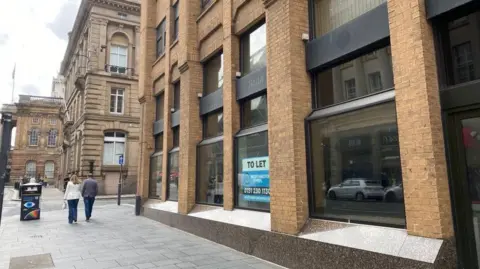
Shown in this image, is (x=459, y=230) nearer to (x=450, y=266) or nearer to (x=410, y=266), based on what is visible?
(x=450, y=266)

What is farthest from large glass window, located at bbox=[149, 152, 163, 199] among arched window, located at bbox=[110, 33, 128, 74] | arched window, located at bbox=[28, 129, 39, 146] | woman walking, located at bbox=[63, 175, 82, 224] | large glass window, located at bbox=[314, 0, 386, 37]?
arched window, located at bbox=[28, 129, 39, 146]

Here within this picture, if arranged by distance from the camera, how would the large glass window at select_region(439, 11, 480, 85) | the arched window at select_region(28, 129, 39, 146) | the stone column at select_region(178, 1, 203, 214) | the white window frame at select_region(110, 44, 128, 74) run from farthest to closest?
the arched window at select_region(28, 129, 39, 146) < the white window frame at select_region(110, 44, 128, 74) < the stone column at select_region(178, 1, 203, 214) < the large glass window at select_region(439, 11, 480, 85)

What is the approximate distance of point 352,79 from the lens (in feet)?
18.8

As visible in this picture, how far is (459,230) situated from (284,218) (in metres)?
2.84

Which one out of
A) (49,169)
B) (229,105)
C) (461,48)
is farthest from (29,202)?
(49,169)

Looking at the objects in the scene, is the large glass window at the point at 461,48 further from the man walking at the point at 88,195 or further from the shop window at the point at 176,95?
the man walking at the point at 88,195

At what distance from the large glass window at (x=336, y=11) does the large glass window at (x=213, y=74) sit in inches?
148

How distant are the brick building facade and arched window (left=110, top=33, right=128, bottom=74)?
2298cm

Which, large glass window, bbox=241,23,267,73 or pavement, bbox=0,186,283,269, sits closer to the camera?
pavement, bbox=0,186,283,269

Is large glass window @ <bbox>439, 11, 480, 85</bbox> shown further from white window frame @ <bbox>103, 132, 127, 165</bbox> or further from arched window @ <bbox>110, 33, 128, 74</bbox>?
arched window @ <bbox>110, 33, 128, 74</bbox>

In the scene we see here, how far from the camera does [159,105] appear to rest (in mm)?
14797

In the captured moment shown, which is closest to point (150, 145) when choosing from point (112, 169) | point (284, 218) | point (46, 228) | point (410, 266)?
point (46, 228)

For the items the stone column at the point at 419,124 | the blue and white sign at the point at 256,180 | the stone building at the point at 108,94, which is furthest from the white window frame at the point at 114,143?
the stone column at the point at 419,124

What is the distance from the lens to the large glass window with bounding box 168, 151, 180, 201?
12.0 metres
